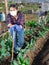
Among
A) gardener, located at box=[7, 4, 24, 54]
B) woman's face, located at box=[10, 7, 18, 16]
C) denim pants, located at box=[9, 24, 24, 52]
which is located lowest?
denim pants, located at box=[9, 24, 24, 52]

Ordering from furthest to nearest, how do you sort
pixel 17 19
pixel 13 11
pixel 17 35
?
pixel 17 35 → pixel 17 19 → pixel 13 11

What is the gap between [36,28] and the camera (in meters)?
12.5

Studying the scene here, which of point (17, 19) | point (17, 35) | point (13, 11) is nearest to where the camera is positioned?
point (13, 11)

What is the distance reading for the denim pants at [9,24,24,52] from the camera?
25.4ft

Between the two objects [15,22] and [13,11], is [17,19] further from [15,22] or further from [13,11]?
[13,11]

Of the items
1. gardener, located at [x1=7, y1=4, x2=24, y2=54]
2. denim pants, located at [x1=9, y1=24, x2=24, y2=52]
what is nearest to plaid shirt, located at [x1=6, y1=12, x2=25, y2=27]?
gardener, located at [x1=7, y1=4, x2=24, y2=54]

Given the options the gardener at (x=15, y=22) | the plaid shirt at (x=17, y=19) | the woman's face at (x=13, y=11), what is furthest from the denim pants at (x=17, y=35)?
the woman's face at (x=13, y=11)

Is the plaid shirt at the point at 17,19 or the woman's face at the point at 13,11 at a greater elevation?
the woman's face at the point at 13,11

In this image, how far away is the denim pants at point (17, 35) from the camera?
7.73 meters

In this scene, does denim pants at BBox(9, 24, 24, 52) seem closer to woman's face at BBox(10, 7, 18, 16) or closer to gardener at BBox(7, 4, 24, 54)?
gardener at BBox(7, 4, 24, 54)

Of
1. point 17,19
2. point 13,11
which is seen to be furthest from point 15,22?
point 13,11

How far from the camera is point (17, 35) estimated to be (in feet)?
26.3

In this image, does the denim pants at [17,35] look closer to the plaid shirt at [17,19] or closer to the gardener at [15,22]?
the gardener at [15,22]

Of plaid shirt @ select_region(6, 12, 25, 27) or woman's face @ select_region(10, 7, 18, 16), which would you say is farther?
plaid shirt @ select_region(6, 12, 25, 27)
